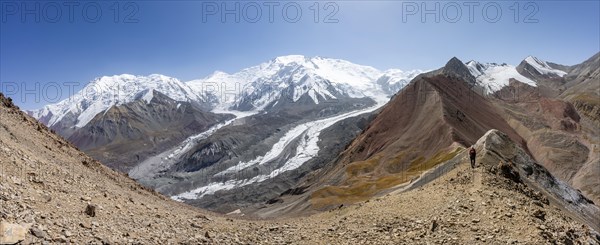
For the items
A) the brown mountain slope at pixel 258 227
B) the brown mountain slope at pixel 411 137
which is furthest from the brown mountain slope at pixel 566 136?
the brown mountain slope at pixel 258 227

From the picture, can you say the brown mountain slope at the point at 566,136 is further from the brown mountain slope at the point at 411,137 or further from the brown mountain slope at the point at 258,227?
the brown mountain slope at the point at 258,227

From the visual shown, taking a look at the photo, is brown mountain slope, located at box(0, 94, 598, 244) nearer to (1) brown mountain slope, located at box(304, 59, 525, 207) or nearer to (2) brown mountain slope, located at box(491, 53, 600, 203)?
(1) brown mountain slope, located at box(304, 59, 525, 207)

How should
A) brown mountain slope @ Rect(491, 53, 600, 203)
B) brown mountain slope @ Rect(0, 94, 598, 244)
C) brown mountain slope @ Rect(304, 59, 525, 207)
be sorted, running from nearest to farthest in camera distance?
1. brown mountain slope @ Rect(0, 94, 598, 244)
2. brown mountain slope @ Rect(304, 59, 525, 207)
3. brown mountain slope @ Rect(491, 53, 600, 203)

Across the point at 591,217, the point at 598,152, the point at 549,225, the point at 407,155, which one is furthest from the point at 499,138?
the point at 598,152

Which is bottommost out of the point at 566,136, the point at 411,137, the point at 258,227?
the point at 258,227

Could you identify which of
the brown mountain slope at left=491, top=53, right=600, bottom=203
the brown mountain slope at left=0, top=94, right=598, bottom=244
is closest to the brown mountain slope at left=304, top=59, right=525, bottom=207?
the brown mountain slope at left=491, top=53, right=600, bottom=203

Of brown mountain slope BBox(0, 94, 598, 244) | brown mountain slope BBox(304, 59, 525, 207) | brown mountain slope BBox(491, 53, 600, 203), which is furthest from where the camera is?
brown mountain slope BBox(491, 53, 600, 203)

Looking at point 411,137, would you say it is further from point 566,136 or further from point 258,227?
point 258,227

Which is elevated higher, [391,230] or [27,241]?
[27,241]

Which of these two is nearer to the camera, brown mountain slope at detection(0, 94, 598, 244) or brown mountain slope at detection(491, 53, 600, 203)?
brown mountain slope at detection(0, 94, 598, 244)

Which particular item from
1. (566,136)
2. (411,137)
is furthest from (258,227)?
(566,136)

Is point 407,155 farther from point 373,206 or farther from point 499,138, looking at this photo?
point 373,206
